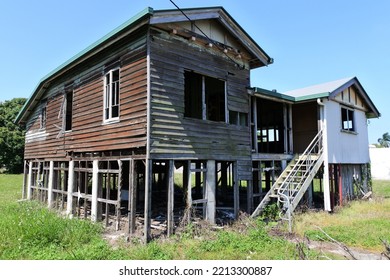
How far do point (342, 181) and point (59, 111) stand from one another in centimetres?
1496

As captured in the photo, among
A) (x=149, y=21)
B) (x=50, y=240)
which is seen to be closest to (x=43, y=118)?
(x=50, y=240)

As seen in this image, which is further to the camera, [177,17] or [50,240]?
[177,17]

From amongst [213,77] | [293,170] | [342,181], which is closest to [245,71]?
[213,77]

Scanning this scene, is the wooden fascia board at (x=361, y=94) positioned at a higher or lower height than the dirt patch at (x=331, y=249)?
higher

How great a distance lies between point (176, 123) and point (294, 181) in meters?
6.46

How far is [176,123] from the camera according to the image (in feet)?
30.7

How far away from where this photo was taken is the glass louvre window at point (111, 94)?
10.5m

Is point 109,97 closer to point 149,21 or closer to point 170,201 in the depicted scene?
point 149,21

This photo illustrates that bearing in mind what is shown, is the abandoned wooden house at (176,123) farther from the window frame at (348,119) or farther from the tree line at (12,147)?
the tree line at (12,147)

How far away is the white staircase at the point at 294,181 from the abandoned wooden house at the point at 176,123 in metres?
0.07

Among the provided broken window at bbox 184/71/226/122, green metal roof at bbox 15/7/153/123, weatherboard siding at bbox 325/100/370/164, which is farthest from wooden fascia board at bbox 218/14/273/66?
weatherboard siding at bbox 325/100/370/164

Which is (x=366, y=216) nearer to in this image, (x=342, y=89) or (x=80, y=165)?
(x=342, y=89)

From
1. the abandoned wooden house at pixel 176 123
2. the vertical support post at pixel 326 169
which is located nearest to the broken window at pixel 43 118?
the abandoned wooden house at pixel 176 123

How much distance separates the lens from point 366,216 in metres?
12.3
